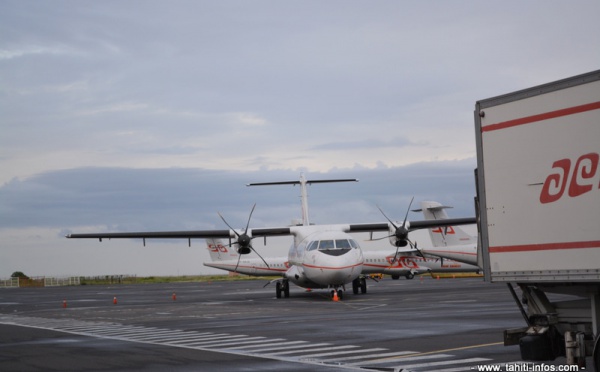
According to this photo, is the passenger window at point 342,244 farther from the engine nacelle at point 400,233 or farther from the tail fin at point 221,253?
the tail fin at point 221,253

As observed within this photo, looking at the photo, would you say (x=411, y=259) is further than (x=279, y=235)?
Yes

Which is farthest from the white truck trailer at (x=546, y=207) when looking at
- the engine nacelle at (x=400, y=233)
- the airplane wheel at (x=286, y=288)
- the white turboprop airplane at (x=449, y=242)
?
the white turboprop airplane at (x=449, y=242)

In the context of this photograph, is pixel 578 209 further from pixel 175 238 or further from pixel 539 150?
pixel 175 238

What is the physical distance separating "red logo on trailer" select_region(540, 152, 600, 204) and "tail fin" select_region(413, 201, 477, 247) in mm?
50657

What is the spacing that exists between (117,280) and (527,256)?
11105 cm

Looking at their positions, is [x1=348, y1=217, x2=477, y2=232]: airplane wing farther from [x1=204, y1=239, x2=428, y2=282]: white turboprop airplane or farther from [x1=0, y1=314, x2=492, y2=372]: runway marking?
[x1=204, y1=239, x2=428, y2=282]: white turboprop airplane

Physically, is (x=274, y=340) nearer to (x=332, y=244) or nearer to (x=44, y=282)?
(x=332, y=244)

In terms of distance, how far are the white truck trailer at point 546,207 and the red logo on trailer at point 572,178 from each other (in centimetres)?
1

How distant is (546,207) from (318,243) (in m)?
24.0

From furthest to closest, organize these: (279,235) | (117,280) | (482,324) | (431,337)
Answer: (117,280)
(279,235)
(482,324)
(431,337)

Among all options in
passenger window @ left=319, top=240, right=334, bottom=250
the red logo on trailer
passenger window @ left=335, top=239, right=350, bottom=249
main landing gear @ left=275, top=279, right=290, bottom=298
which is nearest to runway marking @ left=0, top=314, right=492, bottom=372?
the red logo on trailer

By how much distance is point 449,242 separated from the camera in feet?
206

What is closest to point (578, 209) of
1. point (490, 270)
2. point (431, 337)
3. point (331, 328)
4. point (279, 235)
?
point (490, 270)

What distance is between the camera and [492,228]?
476 inches
